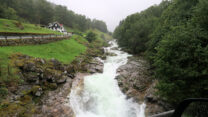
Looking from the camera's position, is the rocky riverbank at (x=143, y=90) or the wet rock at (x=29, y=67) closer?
the rocky riverbank at (x=143, y=90)

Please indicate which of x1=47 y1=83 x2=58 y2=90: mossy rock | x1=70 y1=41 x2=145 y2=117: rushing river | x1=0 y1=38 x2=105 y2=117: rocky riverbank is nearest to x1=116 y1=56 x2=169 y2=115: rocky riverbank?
x1=70 y1=41 x2=145 y2=117: rushing river

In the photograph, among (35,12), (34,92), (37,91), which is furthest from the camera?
(35,12)

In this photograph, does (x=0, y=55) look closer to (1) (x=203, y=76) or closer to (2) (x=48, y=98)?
(2) (x=48, y=98)

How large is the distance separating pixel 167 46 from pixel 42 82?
43.7 feet

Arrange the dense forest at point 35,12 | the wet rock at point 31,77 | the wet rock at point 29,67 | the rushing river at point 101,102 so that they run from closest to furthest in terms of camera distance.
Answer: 1. the rushing river at point 101,102
2. the wet rock at point 31,77
3. the wet rock at point 29,67
4. the dense forest at point 35,12

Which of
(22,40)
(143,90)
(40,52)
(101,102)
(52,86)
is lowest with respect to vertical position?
(101,102)

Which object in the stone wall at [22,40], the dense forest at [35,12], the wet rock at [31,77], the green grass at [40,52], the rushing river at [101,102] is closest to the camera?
the rushing river at [101,102]

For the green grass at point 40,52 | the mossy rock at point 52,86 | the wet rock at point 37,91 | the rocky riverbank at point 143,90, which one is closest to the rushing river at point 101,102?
the rocky riverbank at point 143,90

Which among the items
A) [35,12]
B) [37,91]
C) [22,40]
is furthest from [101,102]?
[35,12]

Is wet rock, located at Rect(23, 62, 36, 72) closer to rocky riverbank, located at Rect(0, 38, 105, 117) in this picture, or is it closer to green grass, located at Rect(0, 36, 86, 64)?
rocky riverbank, located at Rect(0, 38, 105, 117)

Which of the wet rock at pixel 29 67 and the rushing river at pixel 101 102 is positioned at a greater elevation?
the wet rock at pixel 29 67

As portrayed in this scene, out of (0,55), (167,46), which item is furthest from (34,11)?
(167,46)

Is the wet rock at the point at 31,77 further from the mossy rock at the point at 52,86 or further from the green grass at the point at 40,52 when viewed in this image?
the green grass at the point at 40,52

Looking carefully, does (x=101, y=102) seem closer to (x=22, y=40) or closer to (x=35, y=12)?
(x=22, y=40)
